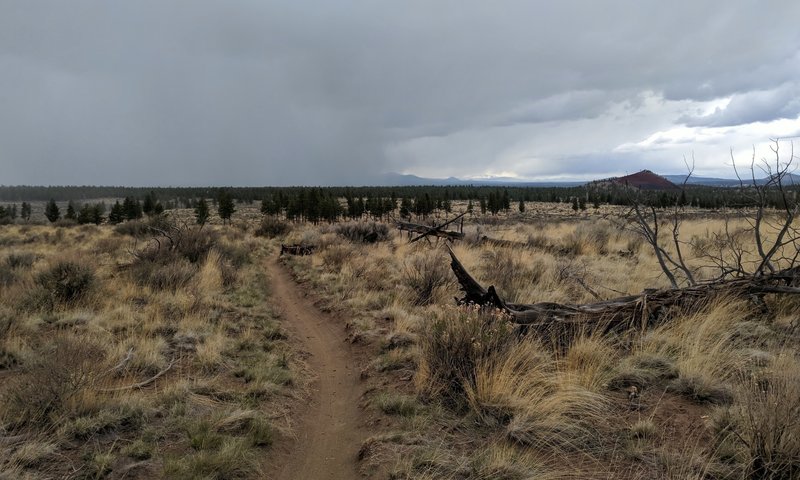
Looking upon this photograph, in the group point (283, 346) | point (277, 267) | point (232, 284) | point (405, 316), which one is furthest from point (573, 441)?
point (277, 267)

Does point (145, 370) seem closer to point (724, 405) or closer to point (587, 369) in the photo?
point (587, 369)

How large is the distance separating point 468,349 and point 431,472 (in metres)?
1.58

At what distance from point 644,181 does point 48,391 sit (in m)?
9.59

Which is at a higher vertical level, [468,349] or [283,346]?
[468,349]

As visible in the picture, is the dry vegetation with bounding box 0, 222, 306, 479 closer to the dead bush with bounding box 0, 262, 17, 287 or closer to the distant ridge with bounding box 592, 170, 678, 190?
the dead bush with bounding box 0, 262, 17, 287

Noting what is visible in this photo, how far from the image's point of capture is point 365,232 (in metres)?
21.6

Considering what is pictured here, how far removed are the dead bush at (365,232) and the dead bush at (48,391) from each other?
633 inches

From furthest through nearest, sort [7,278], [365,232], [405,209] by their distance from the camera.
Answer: [405,209] → [365,232] → [7,278]

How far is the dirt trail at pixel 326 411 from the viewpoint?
12.6ft

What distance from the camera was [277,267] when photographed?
54.0 feet

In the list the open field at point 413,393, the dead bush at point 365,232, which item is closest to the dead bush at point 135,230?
the dead bush at point 365,232

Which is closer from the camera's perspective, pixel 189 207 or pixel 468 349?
pixel 468 349

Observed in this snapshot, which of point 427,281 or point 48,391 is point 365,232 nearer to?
point 427,281

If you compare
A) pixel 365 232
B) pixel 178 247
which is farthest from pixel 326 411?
pixel 365 232
